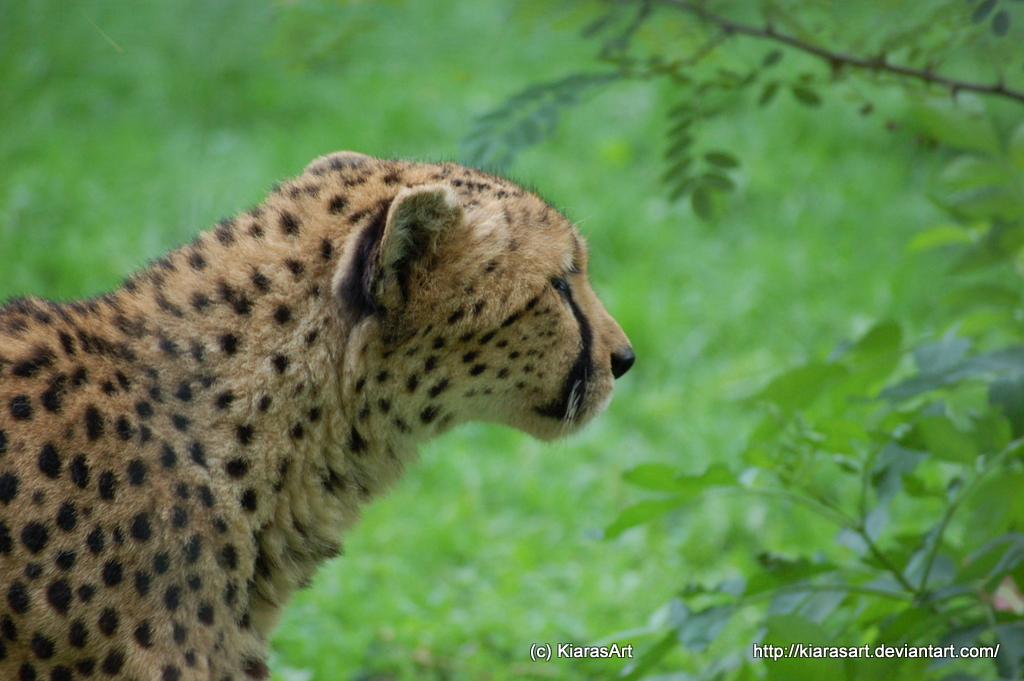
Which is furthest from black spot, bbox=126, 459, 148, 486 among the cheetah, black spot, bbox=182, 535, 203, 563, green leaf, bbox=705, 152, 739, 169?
green leaf, bbox=705, 152, 739, 169

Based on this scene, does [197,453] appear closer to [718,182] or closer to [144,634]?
[144,634]

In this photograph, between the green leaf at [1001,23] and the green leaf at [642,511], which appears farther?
the green leaf at [642,511]

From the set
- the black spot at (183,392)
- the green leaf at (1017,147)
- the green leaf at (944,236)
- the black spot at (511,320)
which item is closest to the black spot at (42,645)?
the black spot at (183,392)

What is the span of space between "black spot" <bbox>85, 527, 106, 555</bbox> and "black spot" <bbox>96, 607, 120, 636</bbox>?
9cm

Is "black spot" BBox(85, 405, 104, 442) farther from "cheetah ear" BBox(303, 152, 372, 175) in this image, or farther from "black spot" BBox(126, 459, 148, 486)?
"cheetah ear" BBox(303, 152, 372, 175)

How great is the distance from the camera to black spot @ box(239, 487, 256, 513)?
1.79m

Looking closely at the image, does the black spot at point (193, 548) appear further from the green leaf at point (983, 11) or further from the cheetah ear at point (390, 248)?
the green leaf at point (983, 11)

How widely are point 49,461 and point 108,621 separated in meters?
0.27

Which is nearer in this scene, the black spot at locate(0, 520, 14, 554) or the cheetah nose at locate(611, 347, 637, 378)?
the black spot at locate(0, 520, 14, 554)

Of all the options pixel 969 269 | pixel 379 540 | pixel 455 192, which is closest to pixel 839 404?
pixel 969 269

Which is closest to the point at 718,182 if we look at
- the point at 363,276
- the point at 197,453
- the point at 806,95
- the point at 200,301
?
the point at 806,95

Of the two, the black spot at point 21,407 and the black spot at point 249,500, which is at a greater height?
the black spot at point 21,407

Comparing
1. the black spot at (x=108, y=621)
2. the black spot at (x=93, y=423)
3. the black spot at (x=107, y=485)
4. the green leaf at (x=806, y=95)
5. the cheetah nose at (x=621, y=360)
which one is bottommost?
the cheetah nose at (x=621, y=360)

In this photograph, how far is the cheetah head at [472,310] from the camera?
71.0 inches
